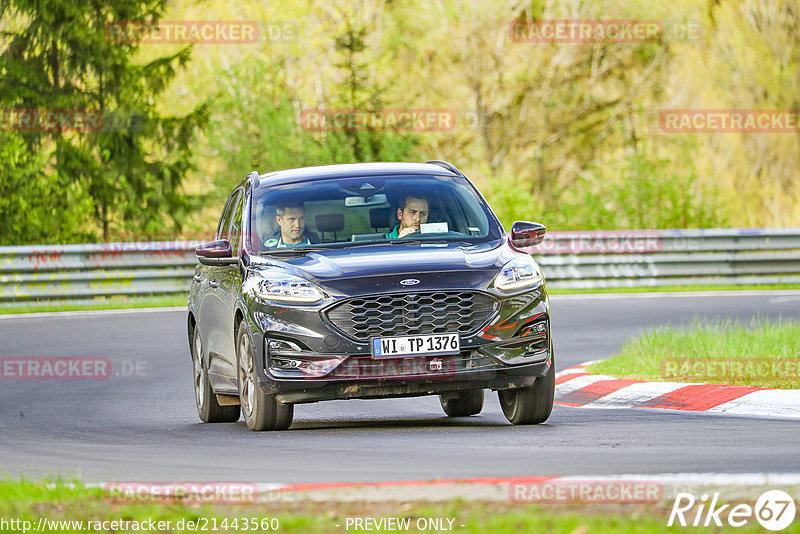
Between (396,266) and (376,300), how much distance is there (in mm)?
302

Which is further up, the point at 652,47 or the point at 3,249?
the point at 652,47

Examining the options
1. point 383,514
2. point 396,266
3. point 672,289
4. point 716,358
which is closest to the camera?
point 383,514

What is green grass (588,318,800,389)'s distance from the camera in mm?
11891

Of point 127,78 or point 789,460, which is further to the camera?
point 127,78

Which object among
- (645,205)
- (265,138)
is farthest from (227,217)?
(265,138)

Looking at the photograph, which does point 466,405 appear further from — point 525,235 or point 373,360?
point 373,360

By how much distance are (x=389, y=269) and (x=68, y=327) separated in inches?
438

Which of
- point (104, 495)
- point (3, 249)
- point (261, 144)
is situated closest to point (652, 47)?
point (261, 144)

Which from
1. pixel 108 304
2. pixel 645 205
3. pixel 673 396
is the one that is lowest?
pixel 108 304

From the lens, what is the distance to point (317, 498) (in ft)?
20.4

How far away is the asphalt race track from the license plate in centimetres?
51

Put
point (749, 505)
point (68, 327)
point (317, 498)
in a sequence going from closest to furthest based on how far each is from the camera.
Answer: point (749, 505), point (317, 498), point (68, 327)

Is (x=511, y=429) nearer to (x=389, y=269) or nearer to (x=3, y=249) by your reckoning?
(x=389, y=269)

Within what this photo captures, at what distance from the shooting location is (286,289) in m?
9.59
